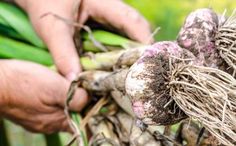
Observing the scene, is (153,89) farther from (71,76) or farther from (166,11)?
(166,11)

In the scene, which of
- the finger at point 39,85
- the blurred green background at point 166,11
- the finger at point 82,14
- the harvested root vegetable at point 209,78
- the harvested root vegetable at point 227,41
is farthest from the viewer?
the blurred green background at point 166,11

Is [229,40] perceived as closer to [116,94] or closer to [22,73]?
[116,94]

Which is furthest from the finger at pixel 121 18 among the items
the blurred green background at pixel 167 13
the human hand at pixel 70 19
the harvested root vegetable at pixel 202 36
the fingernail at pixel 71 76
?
the blurred green background at pixel 167 13

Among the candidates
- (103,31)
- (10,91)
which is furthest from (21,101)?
(103,31)

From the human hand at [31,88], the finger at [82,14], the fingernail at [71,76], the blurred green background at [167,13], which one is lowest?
the human hand at [31,88]

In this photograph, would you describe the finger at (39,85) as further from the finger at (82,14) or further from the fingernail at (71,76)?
the finger at (82,14)

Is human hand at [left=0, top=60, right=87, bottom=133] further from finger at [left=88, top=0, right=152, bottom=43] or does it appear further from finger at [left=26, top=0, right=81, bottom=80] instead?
finger at [left=88, top=0, right=152, bottom=43]

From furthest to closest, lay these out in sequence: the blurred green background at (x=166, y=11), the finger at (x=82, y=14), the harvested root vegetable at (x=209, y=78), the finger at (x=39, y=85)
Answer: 1. the blurred green background at (x=166, y=11)
2. the finger at (x=82, y=14)
3. the finger at (x=39, y=85)
4. the harvested root vegetable at (x=209, y=78)

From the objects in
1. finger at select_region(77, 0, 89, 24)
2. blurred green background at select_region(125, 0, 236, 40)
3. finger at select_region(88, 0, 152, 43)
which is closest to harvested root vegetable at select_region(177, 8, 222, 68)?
finger at select_region(88, 0, 152, 43)
